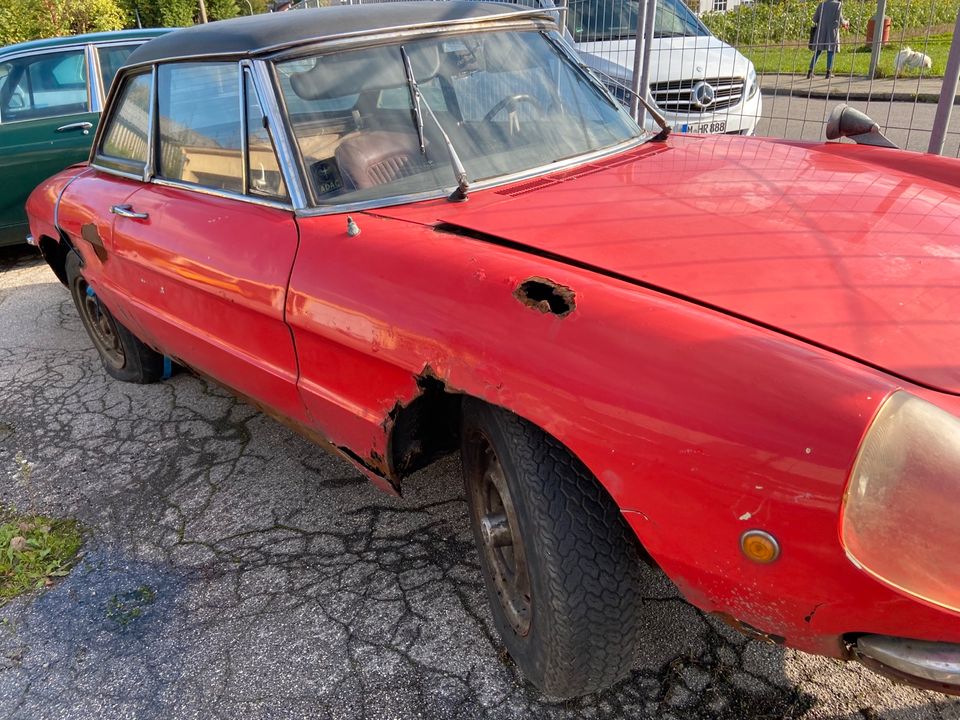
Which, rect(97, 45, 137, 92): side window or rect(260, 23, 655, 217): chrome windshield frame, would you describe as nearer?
rect(260, 23, 655, 217): chrome windshield frame

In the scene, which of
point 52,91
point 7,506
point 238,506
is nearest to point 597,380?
point 238,506

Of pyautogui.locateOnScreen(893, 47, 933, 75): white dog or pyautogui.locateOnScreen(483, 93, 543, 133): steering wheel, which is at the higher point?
pyautogui.locateOnScreen(483, 93, 543, 133): steering wheel

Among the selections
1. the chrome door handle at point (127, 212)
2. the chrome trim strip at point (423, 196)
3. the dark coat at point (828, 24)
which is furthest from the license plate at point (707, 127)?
the chrome door handle at point (127, 212)

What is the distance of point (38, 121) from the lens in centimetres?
596

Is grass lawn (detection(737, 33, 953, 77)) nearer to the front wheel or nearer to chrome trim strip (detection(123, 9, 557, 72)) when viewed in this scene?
chrome trim strip (detection(123, 9, 557, 72))

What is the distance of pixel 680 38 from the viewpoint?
20.4 feet

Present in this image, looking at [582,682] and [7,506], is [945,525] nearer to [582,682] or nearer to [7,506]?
[582,682]

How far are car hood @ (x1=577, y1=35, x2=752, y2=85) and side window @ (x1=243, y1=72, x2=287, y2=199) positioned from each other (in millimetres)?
4196

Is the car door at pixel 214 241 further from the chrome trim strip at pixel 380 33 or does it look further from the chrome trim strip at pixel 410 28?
the chrome trim strip at pixel 410 28

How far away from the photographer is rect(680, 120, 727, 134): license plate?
604 centimetres

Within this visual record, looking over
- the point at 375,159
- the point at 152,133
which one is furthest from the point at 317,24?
the point at 152,133

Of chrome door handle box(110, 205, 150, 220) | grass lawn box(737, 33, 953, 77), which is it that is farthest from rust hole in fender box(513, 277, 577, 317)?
grass lawn box(737, 33, 953, 77)

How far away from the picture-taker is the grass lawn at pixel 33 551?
2641mm

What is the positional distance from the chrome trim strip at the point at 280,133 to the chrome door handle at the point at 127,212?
0.82 m
